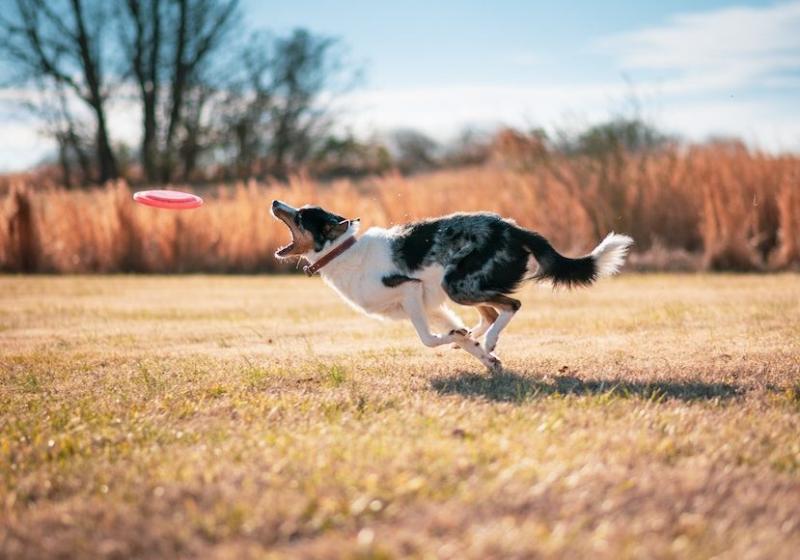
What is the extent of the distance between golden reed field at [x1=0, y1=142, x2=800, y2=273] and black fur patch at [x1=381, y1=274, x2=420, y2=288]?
26.0 ft

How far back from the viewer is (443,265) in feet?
20.5

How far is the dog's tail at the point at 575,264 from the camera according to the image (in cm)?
625

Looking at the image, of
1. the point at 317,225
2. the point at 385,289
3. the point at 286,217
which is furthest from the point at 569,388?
the point at 286,217

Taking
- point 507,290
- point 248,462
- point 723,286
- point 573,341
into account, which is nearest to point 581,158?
point 723,286

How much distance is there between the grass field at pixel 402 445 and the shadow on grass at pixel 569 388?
2cm

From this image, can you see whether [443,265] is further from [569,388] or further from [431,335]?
[569,388]

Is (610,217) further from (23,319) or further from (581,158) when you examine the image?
(23,319)

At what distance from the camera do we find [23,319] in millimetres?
9531

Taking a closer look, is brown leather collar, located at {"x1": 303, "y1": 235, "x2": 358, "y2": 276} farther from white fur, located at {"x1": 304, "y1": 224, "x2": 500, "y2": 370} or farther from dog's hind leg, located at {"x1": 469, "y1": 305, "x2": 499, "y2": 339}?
dog's hind leg, located at {"x1": 469, "y1": 305, "x2": 499, "y2": 339}

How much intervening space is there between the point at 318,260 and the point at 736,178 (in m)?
9.43

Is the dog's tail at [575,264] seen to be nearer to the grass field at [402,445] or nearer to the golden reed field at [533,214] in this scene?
the grass field at [402,445]

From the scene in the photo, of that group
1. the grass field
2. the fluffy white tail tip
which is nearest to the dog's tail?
the fluffy white tail tip

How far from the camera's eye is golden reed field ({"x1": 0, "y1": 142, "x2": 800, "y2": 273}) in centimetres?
1367

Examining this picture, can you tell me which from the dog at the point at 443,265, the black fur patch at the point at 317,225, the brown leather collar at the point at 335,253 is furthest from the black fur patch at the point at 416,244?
the black fur patch at the point at 317,225
